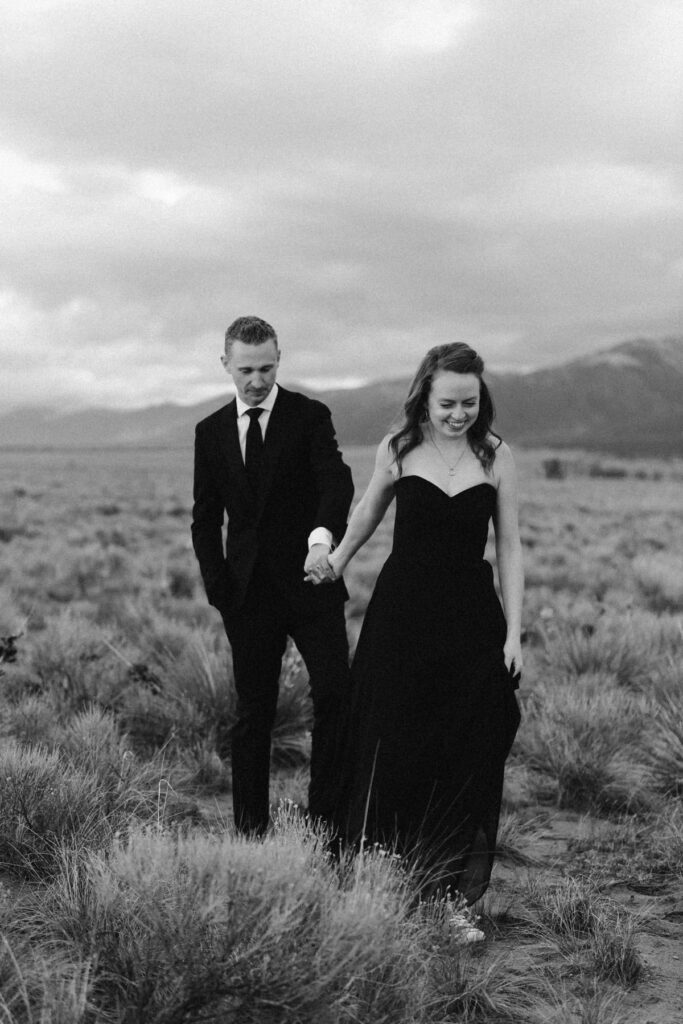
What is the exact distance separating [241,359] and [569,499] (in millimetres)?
33659

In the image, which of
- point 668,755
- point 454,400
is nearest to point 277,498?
point 454,400

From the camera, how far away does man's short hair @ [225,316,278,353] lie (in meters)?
3.97

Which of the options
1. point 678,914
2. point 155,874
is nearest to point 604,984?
point 678,914

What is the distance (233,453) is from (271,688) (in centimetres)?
98

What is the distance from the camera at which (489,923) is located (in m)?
3.73

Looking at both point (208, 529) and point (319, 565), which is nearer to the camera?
point (319, 565)

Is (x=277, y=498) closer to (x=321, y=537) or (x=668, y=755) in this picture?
(x=321, y=537)

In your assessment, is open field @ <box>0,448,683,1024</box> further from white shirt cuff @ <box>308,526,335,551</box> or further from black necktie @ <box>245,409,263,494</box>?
black necktie @ <box>245,409,263,494</box>

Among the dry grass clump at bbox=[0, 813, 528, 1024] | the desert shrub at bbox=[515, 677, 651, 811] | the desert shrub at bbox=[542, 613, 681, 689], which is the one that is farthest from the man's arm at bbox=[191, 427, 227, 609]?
the desert shrub at bbox=[542, 613, 681, 689]

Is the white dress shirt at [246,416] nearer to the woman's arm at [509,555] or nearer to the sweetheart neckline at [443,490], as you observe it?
the sweetheart neckline at [443,490]

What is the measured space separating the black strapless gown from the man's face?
2.29 feet

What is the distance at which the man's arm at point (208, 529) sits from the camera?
419cm

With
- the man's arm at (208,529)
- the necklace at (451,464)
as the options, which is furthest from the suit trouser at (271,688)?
the necklace at (451,464)

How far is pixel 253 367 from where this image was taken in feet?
13.2
